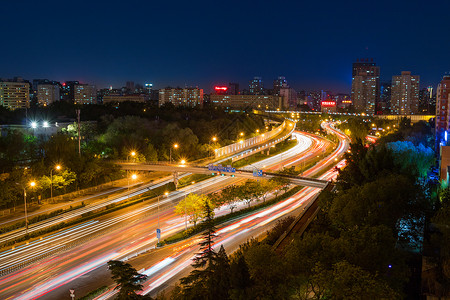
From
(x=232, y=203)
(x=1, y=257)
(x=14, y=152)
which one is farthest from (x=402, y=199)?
(x=14, y=152)

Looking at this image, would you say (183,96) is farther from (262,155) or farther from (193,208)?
(193,208)

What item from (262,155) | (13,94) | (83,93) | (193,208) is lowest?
(193,208)

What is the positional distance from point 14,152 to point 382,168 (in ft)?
94.6

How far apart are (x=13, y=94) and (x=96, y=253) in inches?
3320

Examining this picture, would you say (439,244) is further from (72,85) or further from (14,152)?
A: (72,85)

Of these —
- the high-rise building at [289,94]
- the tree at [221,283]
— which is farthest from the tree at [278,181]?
the high-rise building at [289,94]

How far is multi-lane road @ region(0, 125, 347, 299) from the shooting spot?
1617 centimetres

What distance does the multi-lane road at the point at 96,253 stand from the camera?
53.1ft

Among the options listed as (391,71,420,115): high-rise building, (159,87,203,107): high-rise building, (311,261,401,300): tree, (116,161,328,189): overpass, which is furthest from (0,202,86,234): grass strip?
(391,71,420,115): high-rise building

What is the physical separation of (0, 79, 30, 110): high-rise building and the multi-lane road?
76561 millimetres

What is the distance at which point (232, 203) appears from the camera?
29141mm

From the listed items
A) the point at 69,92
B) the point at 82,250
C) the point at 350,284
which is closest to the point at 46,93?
the point at 69,92

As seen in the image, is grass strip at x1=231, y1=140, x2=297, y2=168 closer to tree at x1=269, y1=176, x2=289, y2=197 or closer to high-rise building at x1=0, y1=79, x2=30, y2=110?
tree at x1=269, y1=176, x2=289, y2=197

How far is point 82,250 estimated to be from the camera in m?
19.8
